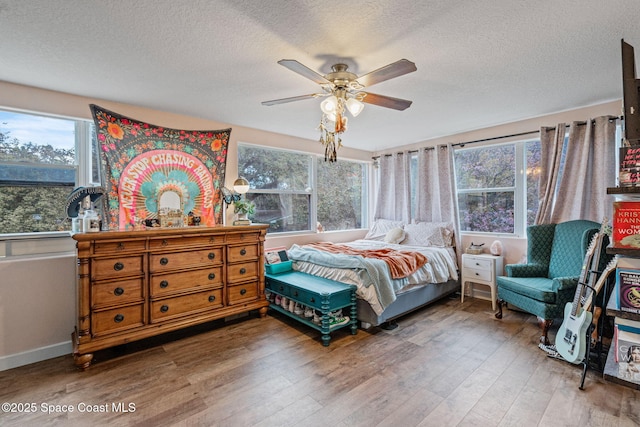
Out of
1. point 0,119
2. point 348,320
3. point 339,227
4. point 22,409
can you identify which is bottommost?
point 22,409

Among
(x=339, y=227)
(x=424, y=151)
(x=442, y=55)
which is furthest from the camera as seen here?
(x=339, y=227)

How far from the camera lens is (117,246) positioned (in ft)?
8.05

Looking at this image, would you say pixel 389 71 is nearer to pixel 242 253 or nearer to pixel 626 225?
pixel 626 225

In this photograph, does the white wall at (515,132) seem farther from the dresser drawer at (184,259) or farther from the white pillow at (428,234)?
the dresser drawer at (184,259)

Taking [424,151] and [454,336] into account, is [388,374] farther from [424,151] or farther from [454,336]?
[424,151]

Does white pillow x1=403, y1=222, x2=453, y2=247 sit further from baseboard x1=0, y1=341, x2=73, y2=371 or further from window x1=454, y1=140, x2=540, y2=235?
baseboard x1=0, y1=341, x2=73, y2=371

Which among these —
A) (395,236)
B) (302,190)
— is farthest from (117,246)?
(395,236)

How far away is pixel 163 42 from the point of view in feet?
6.15

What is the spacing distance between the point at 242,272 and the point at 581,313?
9.93ft

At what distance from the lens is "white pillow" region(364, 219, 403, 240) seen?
4855 mm

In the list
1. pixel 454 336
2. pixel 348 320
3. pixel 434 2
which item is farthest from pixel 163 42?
pixel 454 336

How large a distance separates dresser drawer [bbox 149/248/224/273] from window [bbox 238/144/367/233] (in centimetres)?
106

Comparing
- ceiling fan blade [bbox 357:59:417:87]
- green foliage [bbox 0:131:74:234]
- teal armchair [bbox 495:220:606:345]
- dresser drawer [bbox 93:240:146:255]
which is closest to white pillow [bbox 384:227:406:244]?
teal armchair [bbox 495:220:606:345]

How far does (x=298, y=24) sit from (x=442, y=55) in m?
1.07
